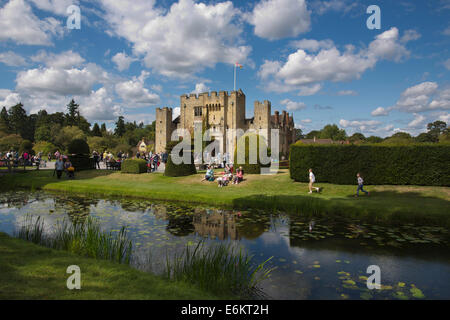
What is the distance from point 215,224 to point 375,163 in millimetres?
12126

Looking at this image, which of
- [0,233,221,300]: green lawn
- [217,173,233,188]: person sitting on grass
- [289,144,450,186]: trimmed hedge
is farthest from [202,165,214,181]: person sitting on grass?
[0,233,221,300]: green lawn

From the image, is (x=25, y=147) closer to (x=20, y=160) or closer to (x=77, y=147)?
(x=20, y=160)

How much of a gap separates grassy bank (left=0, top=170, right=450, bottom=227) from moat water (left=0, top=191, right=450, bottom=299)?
793 mm

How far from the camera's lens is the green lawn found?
3840 millimetres

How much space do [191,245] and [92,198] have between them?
9.58 metres

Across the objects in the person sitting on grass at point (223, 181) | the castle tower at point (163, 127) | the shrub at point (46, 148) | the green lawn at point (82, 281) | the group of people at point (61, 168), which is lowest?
the green lawn at point (82, 281)

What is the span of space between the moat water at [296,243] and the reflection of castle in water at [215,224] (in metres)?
0.03

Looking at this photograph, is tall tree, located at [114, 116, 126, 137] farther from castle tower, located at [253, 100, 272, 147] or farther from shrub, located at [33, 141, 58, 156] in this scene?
castle tower, located at [253, 100, 272, 147]

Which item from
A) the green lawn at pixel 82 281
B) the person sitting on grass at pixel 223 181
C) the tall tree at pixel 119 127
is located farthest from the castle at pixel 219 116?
the tall tree at pixel 119 127

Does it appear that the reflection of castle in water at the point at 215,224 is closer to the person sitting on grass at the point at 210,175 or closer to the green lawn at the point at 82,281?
the green lawn at the point at 82,281

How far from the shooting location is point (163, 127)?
53.6 meters

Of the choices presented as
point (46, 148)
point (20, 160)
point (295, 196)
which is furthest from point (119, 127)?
point (295, 196)

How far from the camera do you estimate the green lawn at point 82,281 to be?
3.84m
